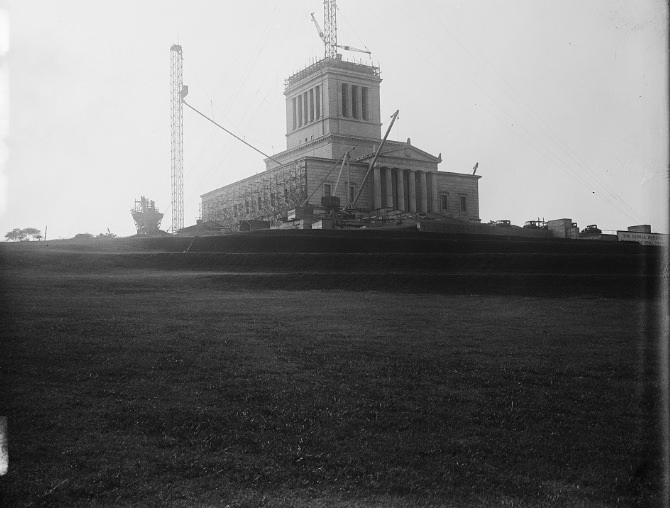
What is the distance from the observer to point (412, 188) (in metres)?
81.1

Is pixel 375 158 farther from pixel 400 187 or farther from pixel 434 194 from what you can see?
pixel 434 194

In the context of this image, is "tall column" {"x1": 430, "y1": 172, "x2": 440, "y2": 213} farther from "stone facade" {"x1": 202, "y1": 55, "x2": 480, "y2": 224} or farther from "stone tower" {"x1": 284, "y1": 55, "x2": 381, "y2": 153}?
"stone tower" {"x1": 284, "y1": 55, "x2": 381, "y2": 153}

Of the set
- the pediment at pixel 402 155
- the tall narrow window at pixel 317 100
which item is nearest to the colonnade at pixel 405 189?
the pediment at pixel 402 155

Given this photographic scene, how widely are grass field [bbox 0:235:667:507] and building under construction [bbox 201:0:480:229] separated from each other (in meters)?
50.1

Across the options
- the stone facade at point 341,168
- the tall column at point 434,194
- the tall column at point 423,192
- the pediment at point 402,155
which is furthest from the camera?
the tall column at point 434,194

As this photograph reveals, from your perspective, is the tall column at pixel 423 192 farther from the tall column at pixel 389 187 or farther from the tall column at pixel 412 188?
the tall column at pixel 389 187

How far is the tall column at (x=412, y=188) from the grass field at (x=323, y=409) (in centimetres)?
6274

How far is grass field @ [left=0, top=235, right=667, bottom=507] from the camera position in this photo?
24.1 ft

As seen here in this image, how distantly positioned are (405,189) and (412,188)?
164 centimetres

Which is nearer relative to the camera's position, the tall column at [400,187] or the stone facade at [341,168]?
the stone facade at [341,168]

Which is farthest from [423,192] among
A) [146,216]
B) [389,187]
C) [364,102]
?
[146,216]

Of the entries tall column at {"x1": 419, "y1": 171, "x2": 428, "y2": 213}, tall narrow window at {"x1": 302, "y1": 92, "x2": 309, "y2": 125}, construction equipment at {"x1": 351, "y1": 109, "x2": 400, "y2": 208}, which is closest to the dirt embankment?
construction equipment at {"x1": 351, "y1": 109, "x2": 400, "y2": 208}

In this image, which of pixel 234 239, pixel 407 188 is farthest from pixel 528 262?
pixel 407 188

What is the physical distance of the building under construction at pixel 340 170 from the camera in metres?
74.9
